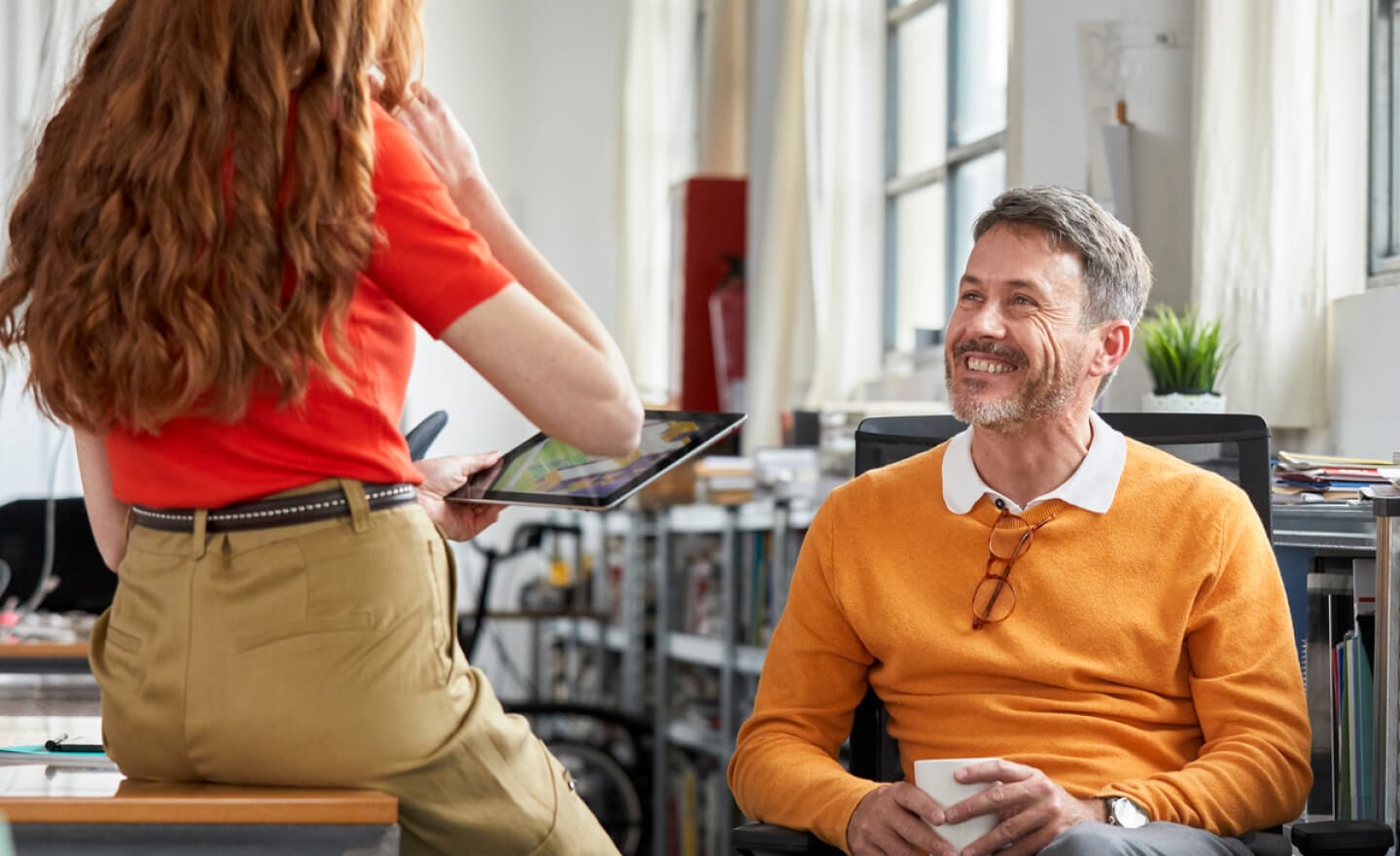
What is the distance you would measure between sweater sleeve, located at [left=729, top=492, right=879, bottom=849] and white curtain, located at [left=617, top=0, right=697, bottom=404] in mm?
5298

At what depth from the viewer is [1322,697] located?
7.41 ft

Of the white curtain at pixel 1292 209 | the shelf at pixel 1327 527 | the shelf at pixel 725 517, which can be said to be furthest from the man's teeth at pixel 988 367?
the shelf at pixel 725 517

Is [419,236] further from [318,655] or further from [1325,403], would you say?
[1325,403]

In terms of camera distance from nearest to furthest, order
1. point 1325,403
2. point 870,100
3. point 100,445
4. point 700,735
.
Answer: point 100,445, point 1325,403, point 700,735, point 870,100

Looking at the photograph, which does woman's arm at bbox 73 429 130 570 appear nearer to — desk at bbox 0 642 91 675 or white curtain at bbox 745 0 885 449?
desk at bbox 0 642 91 675

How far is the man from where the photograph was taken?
71.8 inches

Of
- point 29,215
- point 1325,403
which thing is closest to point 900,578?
point 29,215

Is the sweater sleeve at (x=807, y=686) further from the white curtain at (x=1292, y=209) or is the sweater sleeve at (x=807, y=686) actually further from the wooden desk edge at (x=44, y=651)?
the white curtain at (x=1292, y=209)

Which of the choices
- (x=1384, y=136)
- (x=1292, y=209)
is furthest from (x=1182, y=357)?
(x=1384, y=136)

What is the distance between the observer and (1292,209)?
307 cm

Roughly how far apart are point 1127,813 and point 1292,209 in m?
1.64

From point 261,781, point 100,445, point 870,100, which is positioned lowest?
point 261,781

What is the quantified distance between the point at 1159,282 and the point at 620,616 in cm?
300

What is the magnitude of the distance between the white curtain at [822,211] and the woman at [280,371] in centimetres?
401
